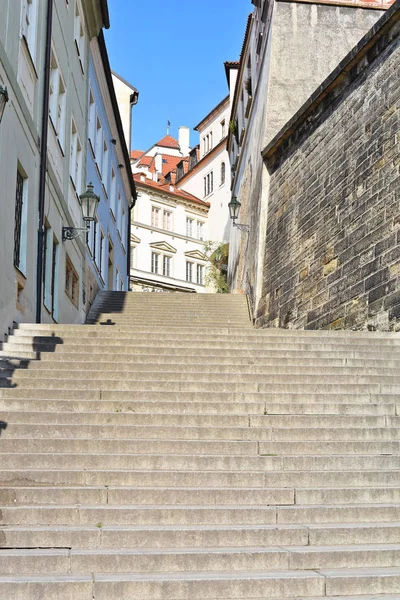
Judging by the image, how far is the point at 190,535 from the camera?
5883 mm

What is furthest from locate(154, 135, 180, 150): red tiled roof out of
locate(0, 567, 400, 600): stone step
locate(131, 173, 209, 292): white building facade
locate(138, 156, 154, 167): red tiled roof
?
locate(0, 567, 400, 600): stone step

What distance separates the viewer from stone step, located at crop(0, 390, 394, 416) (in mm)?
8133

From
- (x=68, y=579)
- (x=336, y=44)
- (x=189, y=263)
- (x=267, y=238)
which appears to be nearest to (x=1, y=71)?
(x=68, y=579)

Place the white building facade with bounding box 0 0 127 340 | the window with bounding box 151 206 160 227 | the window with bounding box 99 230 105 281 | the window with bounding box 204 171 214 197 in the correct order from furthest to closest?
the window with bounding box 204 171 214 197, the window with bounding box 151 206 160 227, the window with bounding box 99 230 105 281, the white building facade with bounding box 0 0 127 340

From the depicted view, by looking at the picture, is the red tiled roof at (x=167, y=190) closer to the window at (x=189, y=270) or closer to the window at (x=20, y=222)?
the window at (x=189, y=270)

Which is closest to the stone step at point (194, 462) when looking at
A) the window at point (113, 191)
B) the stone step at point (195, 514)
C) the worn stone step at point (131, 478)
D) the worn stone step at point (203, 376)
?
the worn stone step at point (131, 478)

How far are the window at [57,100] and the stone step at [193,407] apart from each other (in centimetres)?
801

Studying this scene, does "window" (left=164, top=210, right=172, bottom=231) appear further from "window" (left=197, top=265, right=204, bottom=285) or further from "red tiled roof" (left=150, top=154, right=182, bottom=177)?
"red tiled roof" (left=150, top=154, right=182, bottom=177)

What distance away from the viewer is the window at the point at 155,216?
54.5 m

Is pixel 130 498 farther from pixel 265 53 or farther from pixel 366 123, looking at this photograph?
pixel 265 53

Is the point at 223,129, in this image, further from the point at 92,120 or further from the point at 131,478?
the point at 131,478

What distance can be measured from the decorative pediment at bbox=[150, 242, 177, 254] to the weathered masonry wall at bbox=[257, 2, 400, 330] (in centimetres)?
3452

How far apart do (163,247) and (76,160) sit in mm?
35363

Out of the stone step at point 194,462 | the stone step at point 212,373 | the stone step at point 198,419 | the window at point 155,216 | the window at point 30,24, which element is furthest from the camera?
the window at point 155,216
